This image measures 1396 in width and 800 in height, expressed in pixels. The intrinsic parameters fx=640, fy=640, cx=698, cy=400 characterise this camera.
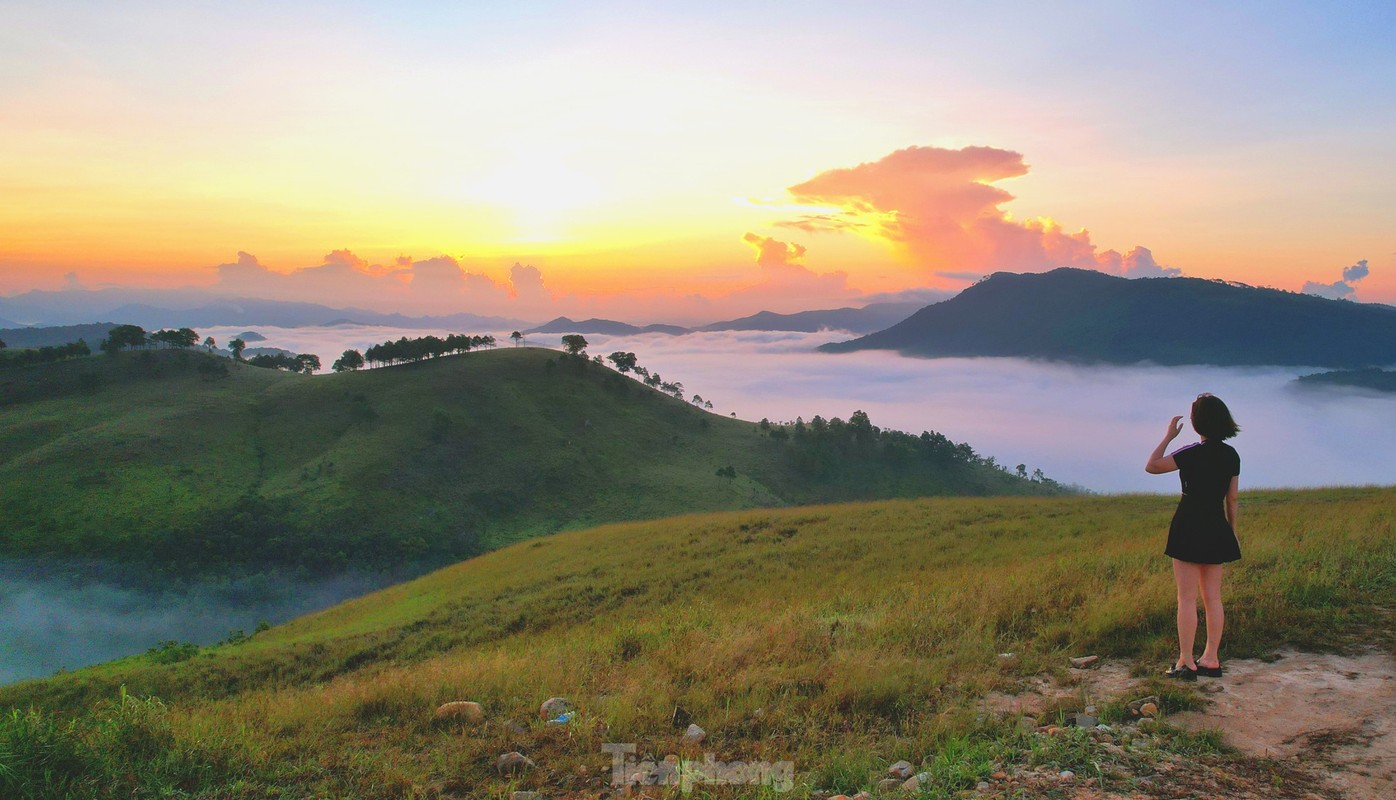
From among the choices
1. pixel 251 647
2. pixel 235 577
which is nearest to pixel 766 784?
pixel 251 647

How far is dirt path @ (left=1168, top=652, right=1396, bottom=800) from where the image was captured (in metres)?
4.80

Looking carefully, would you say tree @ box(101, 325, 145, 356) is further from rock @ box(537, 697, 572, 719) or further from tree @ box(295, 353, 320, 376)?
rock @ box(537, 697, 572, 719)

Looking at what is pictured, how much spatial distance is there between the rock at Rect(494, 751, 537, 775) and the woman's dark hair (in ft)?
23.6

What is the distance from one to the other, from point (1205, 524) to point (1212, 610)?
2.84 feet

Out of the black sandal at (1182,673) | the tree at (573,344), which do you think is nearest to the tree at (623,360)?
the tree at (573,344)

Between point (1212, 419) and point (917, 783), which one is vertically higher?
point (1212, 419)

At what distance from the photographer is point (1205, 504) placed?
6445 mm

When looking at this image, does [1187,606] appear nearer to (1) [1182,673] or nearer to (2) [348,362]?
(1) [1182,673]

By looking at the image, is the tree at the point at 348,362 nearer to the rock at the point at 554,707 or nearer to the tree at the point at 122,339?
the tree at the point at 122,339

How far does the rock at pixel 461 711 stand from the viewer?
6.70 meters

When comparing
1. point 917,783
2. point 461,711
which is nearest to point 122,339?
point 461,711

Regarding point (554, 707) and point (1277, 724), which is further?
point (554, 707)

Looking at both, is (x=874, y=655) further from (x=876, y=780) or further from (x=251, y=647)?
(x=251, y=647)

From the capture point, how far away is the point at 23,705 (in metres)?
18.3
